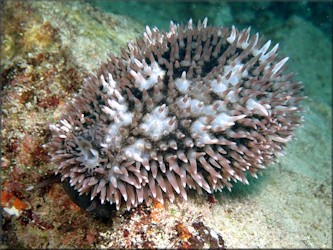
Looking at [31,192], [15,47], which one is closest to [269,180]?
[31,192]

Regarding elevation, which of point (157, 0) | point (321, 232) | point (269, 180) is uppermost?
point (157, 0)

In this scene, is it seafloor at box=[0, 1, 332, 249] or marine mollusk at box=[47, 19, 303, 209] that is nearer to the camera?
marine mollusk at box=[47, 19, 303, 209]

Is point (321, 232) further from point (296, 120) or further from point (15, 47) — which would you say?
point (15, 47)

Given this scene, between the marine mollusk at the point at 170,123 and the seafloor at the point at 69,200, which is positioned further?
the seafloor at the point at 69,200
